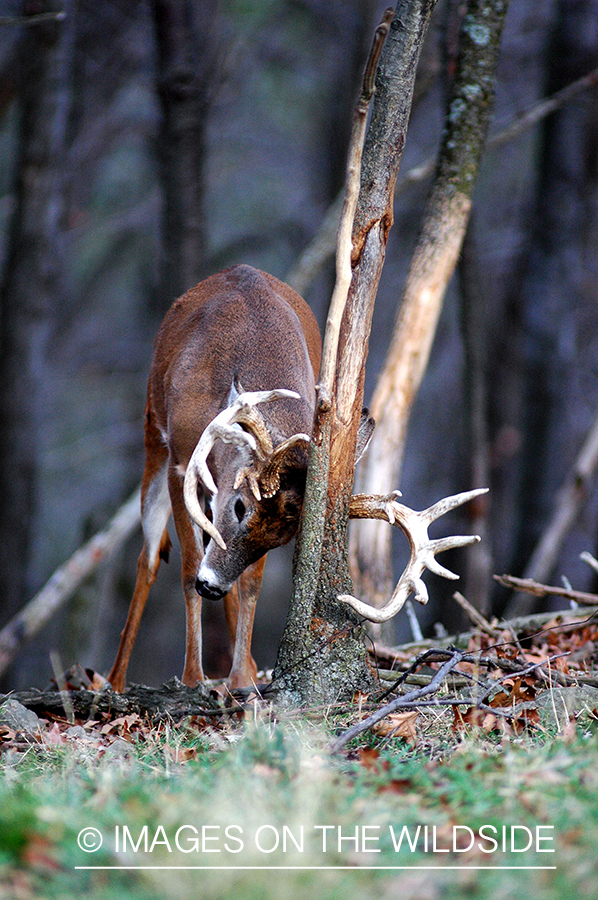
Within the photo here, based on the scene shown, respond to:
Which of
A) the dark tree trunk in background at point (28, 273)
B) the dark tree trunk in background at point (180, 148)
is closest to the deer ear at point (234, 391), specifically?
the dark tree trunk in background at point (180, 148)

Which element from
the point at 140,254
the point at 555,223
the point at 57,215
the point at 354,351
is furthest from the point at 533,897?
the point at 140,254

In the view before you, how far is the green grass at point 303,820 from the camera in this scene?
6.80 ft

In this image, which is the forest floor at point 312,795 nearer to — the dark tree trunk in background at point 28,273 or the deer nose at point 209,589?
the deer nose at point 209,589

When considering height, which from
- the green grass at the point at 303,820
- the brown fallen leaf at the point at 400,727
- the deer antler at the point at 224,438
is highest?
the deer antler at the point at 224,438

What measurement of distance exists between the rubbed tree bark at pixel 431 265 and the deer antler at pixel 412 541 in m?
2.01

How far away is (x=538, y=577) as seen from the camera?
10.9 meters

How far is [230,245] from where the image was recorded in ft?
60.0

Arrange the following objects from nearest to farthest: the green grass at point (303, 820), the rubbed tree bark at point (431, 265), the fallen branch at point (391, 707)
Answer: the green grass at point (303, 820)
the fallen branch at point (391, 707)
the rubbed tree bark at point (431, 265)

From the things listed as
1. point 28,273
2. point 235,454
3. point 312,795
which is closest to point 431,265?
point 235,454

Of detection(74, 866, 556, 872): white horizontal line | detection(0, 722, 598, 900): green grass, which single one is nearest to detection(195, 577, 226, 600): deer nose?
detection(0, 722, 598, 900): green grass

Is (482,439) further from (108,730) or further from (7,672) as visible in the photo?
(108,730)

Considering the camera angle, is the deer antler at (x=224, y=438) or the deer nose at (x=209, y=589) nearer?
the deer antler at (x=224, y=438)

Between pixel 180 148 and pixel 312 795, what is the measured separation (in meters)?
A: 9.41

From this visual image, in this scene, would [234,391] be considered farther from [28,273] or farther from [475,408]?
[475,408]
